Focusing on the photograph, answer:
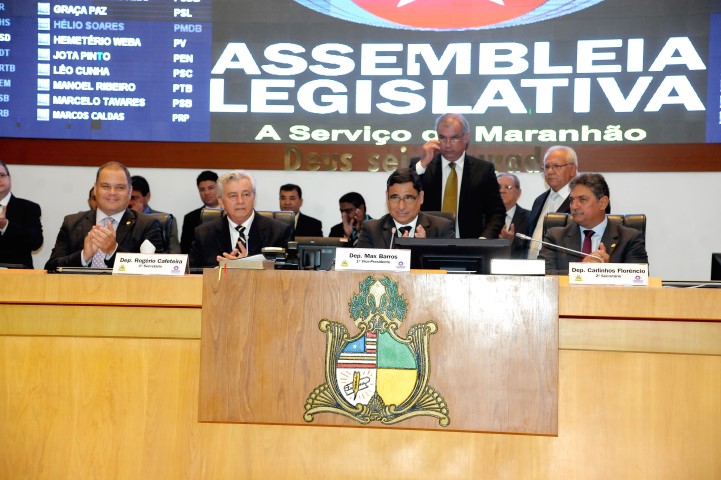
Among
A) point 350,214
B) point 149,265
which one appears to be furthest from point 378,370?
point 350,214

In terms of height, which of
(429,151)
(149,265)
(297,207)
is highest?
(429,151)

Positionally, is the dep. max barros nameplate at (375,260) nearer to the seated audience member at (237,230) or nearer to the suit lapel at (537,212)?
the seated audience member at (237,230)

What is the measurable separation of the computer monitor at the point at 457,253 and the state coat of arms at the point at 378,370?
0.53 meters

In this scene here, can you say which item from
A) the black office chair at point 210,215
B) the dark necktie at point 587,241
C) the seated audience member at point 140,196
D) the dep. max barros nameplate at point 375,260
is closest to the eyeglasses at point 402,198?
the dark necktie at point 587,241

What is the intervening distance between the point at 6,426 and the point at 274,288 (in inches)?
35.6

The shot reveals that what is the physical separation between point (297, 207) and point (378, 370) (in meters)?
3.72

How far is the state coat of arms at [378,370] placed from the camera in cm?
236

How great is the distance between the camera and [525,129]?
5.87 m

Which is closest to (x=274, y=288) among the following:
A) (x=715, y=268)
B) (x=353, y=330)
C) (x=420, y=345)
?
(x=353, y=330)

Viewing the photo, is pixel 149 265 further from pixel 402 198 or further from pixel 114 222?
pixel 402 198

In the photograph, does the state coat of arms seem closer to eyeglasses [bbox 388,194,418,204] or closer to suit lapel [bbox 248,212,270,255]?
eyeglasses [bbox 388,194,418,204]

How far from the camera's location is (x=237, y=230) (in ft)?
14.1

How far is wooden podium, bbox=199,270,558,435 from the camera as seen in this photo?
2.35m

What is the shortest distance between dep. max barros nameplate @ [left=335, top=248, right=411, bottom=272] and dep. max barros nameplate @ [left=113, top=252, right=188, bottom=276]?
524 millimetres
